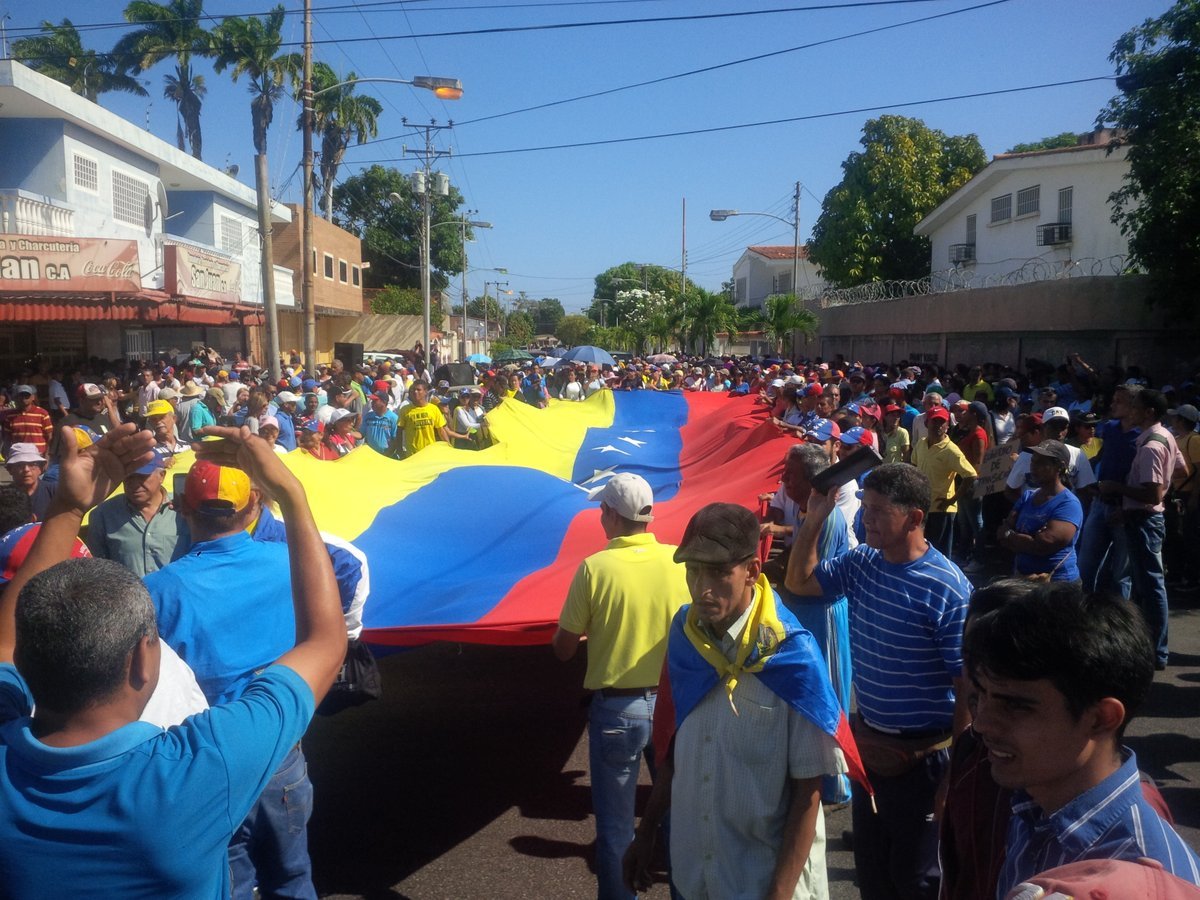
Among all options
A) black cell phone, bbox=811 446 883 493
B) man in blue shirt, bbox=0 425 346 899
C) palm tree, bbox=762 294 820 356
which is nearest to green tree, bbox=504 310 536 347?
palm tree, bbox=762 294 820 356

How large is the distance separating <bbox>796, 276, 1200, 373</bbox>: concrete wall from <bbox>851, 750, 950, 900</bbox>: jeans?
1560 cm

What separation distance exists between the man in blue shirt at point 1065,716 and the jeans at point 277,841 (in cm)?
233

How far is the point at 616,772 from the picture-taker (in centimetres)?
367

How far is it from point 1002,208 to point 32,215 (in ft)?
76.0

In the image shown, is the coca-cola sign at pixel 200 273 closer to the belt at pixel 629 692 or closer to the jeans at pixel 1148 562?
the jeans at pixel 1148 562

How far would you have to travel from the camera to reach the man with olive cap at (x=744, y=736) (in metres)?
2.63

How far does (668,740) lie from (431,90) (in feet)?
55.1

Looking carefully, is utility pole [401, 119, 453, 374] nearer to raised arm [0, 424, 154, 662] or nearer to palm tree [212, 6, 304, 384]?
palm tree [212, 6, 304, 384]

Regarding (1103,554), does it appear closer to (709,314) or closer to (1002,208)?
(1002,208)

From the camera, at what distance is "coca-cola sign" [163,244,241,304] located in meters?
20.6

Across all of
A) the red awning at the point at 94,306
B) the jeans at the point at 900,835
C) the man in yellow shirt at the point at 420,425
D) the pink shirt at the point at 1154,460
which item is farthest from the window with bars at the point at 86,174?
the jeans at the point at 900,835

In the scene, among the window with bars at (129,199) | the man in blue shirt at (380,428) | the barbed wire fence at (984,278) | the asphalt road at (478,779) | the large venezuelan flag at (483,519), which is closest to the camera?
the asphalt road at (478,779)

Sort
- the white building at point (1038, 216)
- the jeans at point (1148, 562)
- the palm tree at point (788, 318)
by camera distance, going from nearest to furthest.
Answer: the jeans at point (1148, 562), the white building at point (1038, 216), the palm tree at point (788, 318)

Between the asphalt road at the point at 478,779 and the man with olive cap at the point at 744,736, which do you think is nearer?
the man with olive cap at the point at 744,736
